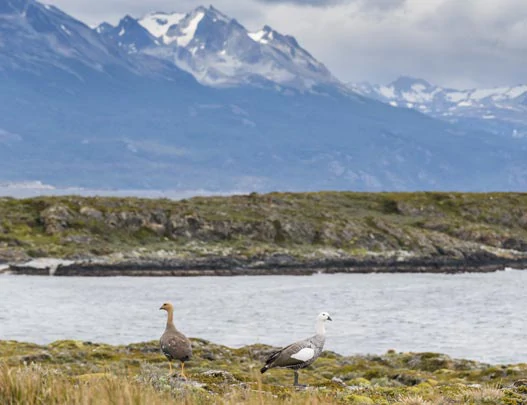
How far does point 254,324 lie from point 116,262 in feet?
155

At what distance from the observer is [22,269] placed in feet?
356

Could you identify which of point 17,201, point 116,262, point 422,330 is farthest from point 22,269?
point 422,330

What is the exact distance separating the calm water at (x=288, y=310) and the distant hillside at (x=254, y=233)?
31.7 feet

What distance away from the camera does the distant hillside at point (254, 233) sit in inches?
4796

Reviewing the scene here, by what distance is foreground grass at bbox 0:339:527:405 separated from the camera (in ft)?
41.7

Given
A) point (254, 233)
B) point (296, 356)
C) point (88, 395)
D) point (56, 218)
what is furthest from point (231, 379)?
point (254, 233)

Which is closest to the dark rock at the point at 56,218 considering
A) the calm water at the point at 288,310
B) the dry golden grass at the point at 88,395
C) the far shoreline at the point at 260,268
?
the far shoreline at the point at 260,268

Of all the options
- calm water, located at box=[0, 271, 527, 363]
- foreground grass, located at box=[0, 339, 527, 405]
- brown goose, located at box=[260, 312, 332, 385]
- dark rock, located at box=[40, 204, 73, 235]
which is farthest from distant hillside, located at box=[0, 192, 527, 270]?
brown goose, located at box=[260, 312, 332, 385]

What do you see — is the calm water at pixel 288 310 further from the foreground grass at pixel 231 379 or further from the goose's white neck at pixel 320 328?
the goose's white neck at pixel 320 328

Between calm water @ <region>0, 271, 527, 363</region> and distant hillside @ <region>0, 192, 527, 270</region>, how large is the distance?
9.65 meters

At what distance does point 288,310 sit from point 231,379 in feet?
193

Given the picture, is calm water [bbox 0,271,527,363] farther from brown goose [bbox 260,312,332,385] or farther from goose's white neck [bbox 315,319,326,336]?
brown goose [bbox 260,312,332,385]

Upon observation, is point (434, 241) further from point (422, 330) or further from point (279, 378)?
point (279, 378)

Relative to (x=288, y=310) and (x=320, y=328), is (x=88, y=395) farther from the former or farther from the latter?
(x=288, y=310)
